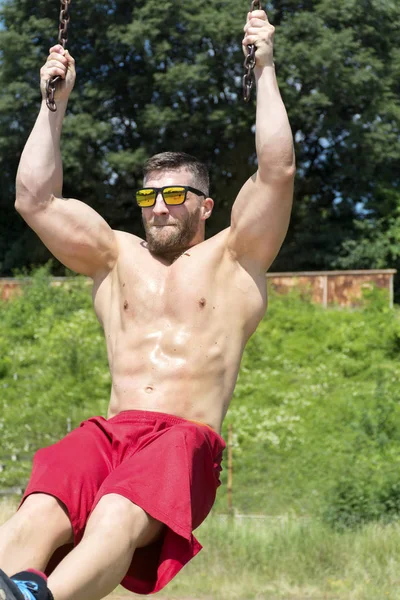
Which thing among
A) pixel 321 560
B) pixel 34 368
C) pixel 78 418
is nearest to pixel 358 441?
pixel 321 560

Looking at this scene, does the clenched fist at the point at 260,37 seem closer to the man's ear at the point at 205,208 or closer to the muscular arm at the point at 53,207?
the man's ear at the point at 205,208

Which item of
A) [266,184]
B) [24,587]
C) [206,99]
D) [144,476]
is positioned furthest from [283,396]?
[206,99]

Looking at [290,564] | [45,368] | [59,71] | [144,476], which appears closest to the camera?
[144,476]

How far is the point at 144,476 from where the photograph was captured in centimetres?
320

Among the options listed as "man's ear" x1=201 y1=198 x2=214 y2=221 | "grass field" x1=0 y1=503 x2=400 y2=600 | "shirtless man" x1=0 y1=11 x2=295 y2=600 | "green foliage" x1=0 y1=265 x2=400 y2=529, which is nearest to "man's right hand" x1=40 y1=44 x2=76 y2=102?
"shirtless man" x1=0 y1=11 x2=295 y2=600

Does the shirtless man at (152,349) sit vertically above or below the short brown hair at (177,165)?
below

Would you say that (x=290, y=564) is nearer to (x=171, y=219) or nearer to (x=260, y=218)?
(x=171, y=219)

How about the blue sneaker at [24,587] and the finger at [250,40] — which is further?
the finger at [250,40]

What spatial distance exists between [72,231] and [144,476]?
111cm

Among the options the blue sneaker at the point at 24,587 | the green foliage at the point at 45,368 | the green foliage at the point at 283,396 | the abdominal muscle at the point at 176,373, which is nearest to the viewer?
the blue sneaker at the point at 24,587

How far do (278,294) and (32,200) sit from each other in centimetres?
1408

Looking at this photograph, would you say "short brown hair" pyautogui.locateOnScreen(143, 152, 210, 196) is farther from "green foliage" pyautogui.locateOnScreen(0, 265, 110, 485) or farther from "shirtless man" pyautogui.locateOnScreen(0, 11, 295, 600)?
"green foliage" pyautogui.locateOnScreen(0, 265, 110, 485)

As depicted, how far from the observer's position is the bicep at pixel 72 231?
12.3ft

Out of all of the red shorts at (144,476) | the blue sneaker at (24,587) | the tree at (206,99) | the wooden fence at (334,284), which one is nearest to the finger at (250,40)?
the red shorts at (144,476)
